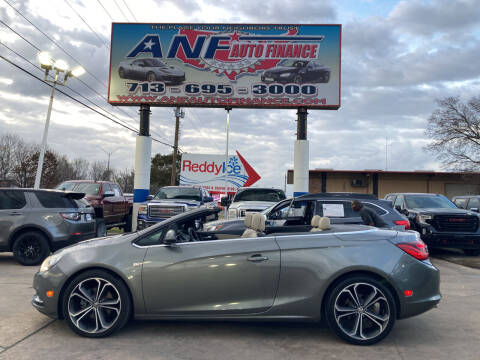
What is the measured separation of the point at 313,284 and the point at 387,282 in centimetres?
78

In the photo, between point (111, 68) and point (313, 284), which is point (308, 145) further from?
point (313, 284)

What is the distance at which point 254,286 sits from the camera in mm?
4281

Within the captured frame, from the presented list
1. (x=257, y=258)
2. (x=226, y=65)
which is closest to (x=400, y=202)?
(x=226, y=65)

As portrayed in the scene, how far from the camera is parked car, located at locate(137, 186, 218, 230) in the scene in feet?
43.0

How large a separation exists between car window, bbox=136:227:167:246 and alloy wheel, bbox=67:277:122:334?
0.54 metres

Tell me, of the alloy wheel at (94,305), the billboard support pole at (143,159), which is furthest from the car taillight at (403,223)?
the billboard support pole at (143,159)

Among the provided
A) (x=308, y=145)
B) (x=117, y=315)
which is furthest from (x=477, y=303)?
(x=308, y=145)

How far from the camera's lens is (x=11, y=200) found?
29.5 feet

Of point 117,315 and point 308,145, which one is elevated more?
point 308,145

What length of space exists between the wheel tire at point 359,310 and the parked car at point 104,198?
10547mm

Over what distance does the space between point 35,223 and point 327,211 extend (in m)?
6.21

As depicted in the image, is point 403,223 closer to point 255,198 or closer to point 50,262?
point 255,198

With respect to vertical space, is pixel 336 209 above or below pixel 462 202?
below

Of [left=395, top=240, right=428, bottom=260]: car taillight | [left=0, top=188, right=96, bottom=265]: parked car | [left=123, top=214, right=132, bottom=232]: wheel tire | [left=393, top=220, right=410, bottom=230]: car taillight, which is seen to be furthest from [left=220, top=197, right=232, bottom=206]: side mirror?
[left=395, top=240, right=428, bottom=260]: car taillight
